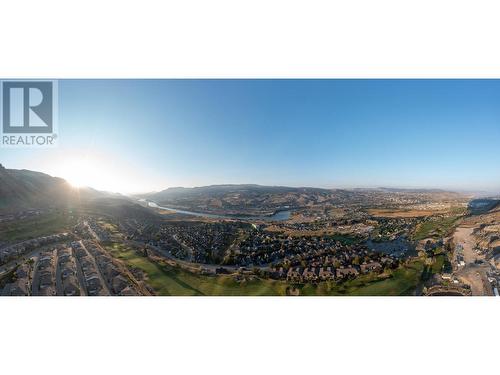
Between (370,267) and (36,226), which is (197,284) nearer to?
(370,267)

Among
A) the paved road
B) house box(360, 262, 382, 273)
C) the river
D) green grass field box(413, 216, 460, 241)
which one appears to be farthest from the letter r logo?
the paved road

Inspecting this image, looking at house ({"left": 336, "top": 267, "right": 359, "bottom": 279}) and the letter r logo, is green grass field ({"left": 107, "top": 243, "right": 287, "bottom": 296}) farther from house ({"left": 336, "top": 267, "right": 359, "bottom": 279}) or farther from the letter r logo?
the letter r logo

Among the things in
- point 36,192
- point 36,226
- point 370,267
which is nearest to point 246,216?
point 370,267

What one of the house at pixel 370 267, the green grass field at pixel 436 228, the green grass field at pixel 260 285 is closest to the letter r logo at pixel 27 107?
the green grass field at pixel 260 285

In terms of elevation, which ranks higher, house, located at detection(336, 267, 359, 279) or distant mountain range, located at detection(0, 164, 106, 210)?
distant mountain range, located at detection(0, 164, 106, 210)

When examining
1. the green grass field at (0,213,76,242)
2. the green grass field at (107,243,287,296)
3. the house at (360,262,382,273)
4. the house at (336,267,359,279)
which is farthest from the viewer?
the green grass field at (0,213,76,242)

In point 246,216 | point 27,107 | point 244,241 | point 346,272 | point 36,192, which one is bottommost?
point 346,272

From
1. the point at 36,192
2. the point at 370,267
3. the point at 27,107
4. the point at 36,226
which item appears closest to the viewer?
the point at 27,107
